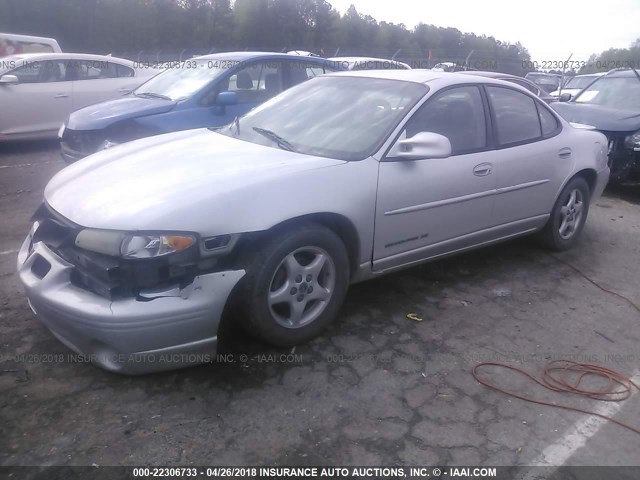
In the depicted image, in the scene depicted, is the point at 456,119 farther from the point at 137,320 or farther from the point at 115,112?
the point at 115,112

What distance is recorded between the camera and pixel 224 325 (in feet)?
9.78

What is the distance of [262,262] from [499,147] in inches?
85.5

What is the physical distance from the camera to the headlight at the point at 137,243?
2.73 metres

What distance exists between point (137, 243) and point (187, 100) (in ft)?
13.2

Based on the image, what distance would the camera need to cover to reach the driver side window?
3.82m

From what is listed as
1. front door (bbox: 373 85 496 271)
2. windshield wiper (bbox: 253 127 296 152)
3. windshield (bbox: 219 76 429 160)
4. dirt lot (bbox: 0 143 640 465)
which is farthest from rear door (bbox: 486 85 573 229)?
windshield wiper (bbox: 253 127 296 152)

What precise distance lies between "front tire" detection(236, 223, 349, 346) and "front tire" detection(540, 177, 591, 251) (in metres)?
2.33

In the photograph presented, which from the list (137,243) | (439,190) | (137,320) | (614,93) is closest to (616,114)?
(614,93)

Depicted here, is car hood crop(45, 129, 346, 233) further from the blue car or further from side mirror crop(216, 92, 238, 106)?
the blue car

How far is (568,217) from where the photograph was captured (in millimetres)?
5023

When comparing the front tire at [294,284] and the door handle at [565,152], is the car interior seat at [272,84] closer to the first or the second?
the door handle at [565,152]

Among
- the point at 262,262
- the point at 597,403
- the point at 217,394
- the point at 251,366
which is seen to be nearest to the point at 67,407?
the point at 217,394

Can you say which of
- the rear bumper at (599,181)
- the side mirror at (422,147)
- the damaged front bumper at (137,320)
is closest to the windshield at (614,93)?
the rear bumper at (599,181)

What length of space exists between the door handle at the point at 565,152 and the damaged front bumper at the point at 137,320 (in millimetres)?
3071
